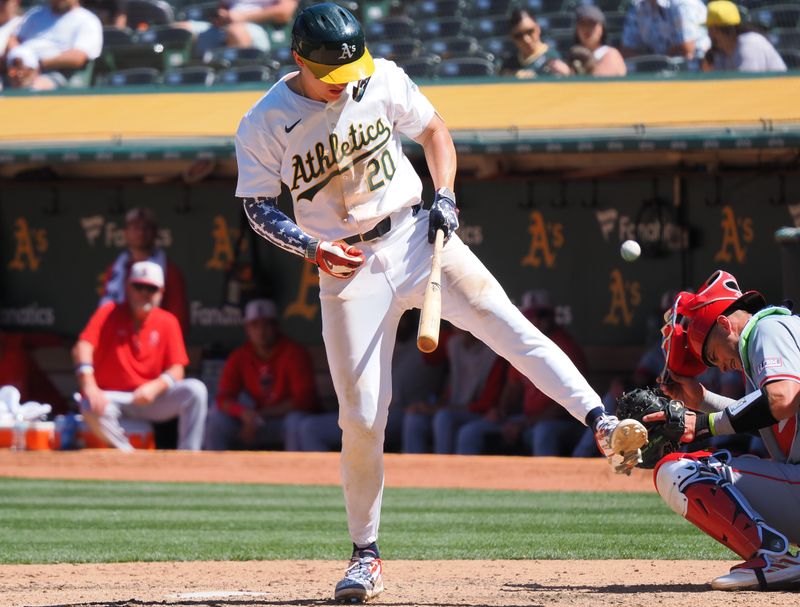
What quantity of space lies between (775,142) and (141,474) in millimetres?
4523

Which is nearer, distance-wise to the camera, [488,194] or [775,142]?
[775,142]

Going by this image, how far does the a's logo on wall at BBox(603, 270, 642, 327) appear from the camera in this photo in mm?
10336

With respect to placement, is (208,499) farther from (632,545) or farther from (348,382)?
(348,382)

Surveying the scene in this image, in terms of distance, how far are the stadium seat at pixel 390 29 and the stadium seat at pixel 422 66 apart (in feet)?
4.42

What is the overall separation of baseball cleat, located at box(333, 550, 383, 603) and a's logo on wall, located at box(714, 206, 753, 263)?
616 cm

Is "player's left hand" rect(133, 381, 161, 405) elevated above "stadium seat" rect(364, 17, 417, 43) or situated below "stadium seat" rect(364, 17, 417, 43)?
below

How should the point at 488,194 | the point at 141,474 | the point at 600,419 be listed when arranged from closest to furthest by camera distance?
the point at 600,419 → the point at 141,474 → the point at 488,194

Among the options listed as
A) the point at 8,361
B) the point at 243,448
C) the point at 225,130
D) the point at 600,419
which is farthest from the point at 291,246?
the point at 8,361

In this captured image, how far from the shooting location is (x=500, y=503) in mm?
7836

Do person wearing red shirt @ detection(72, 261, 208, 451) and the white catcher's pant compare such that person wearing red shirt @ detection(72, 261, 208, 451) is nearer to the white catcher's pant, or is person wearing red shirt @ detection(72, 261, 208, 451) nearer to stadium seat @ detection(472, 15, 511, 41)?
stadium seat @ detection(472, 15, 511, 41)

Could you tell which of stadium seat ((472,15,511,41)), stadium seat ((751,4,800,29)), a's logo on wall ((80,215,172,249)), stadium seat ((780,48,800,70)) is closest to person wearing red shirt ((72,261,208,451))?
a's logo on wall ((80,215,172,249))

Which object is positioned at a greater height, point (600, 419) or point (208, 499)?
point (600, 419)

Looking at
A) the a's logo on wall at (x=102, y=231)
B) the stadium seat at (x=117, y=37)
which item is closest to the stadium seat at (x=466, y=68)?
the a's logo on wall at (x=102, y=231)

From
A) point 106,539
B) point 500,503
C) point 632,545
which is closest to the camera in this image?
point 632,545
